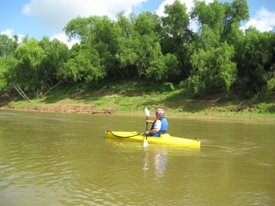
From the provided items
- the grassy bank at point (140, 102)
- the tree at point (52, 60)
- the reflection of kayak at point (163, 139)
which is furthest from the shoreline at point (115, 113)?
the reflection of kayak at point (163, 139)

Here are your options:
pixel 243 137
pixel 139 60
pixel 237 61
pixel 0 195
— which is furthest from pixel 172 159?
pixel 139 60

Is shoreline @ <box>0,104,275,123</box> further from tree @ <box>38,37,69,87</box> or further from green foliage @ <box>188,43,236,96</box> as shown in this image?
tree @ <box>38,37,69,87</box>

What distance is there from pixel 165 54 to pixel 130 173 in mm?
41154

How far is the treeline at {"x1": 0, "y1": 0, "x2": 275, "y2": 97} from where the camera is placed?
37.0 m

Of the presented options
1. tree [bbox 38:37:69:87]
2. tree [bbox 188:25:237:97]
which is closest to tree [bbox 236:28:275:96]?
tree [bbox 188:25:237:97]

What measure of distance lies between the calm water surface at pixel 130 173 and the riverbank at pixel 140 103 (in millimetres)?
17220

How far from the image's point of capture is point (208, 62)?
122 ft

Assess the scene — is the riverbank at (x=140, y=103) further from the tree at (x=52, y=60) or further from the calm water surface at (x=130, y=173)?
the calm water surface at (x=130, y=173)

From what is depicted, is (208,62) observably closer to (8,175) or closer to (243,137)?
(243,137)

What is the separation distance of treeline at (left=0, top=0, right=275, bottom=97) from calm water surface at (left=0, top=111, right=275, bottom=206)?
2090 cm

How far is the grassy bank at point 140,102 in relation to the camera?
34.8 metres

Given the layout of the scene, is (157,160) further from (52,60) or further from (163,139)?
(52,60)

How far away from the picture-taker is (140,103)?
41.3 meters

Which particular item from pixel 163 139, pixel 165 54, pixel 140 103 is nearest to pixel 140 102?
pixel 140 103
